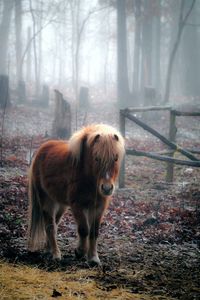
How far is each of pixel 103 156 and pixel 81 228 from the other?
1.10 m

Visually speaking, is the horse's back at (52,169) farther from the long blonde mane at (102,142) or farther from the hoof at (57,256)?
the hoof at (57,256)

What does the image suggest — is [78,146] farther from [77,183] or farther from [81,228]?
[81,228]

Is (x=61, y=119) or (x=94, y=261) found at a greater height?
(x=61, y=119)

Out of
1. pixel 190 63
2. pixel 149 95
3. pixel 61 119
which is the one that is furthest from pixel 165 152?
pixel 190 63

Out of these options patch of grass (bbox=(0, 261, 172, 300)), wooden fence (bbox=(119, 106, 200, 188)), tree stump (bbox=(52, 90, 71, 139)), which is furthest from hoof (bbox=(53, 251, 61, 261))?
tree stump (bbox=(52, 90, 71, 139))

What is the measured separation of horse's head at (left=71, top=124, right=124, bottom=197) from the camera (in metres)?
5.14

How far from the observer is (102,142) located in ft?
17.0

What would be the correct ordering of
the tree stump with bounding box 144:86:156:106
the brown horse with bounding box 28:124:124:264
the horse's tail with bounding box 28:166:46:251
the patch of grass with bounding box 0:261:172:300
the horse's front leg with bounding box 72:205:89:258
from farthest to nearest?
the tree stump with bounding box 144:86:156:106 → the horse's tail with bounding box 28:166:46:251 → the horse's front leg with bounding box 72:205:89:258 → the brown horse with bounding box 28:124:124:264 → the patch of grass with bounding box 0:261:172:300

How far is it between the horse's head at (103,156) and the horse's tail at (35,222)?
1.23 metres

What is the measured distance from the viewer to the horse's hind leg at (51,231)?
229 inches

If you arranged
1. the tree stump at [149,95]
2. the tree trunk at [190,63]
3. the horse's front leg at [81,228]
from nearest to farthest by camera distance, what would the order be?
the horse's front leg at [81,228] → the tree stump at [149,95] → the tree trunk at [190,63]

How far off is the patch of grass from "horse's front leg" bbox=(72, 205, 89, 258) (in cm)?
46

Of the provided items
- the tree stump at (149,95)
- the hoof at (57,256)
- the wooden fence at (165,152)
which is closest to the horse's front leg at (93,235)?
the hoof at (57,256)

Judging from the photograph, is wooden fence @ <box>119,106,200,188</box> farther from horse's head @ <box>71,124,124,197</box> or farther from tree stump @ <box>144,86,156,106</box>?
tree stump @ <box>144,86,156,106</box>
